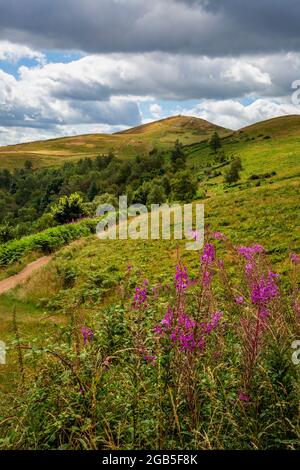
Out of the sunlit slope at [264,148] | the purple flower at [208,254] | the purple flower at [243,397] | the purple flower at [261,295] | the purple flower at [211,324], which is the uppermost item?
the sunlit slope at [264,148]

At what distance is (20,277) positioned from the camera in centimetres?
2481

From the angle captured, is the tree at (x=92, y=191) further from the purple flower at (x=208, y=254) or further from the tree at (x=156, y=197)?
the purple flower at (x=208, y=254)

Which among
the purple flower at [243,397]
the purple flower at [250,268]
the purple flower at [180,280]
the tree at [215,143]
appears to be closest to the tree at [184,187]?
the purple flower at [250,268]

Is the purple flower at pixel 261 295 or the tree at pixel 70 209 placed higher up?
the purple flower at pixel 261 295

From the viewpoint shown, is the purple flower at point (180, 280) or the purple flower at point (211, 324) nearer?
the purple flower at point (211, 324)

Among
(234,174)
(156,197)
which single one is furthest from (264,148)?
(156,197)

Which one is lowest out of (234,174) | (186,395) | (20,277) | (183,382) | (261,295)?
(20,277)

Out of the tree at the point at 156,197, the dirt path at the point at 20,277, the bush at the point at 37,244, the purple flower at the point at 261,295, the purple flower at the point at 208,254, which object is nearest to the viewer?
the purple flower at the point at 261,295

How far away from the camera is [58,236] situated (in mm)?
34094

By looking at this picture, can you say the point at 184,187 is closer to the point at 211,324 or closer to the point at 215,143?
the point at 211,324

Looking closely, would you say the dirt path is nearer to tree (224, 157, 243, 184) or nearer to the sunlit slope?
tree (224, 157, 243, 184)

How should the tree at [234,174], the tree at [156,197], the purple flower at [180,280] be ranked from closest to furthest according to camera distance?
the purple flower at [180,280] < the tree at [234,174] < the tree at [156,197]

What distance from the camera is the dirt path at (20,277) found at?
2261 centimetres
